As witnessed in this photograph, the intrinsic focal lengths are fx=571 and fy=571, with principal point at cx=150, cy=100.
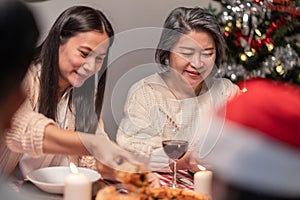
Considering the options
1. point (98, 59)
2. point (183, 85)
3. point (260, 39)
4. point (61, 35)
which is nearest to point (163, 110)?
point (183, 85)

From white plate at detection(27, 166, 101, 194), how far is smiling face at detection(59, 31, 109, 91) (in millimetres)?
846

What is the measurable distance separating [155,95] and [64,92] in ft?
1.45

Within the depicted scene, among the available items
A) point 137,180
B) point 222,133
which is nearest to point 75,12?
point 137,180

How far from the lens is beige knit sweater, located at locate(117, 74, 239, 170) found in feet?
7.91

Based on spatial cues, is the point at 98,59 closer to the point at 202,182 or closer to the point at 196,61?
the point at 196,61

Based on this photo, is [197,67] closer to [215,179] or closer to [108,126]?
[108,126]

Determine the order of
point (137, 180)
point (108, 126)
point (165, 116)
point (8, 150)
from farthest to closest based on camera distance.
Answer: point (108, 126)
point (165, 116)
point (8, 150)
point (137, 180)

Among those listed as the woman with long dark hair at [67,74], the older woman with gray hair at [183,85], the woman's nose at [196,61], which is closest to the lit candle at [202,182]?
the woman with long dark hair at [67,74]

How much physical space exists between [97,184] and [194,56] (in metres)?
1.19

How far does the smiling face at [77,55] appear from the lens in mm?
2451

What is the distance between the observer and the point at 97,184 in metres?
1.58

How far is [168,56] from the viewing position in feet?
9.02

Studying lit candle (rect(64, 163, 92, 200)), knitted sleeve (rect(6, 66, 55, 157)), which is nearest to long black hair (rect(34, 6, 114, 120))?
knitted sleeve (rect(6, 66, 55, 157))

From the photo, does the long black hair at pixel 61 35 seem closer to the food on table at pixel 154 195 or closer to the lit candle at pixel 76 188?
the lit candle at pixel 76 188
